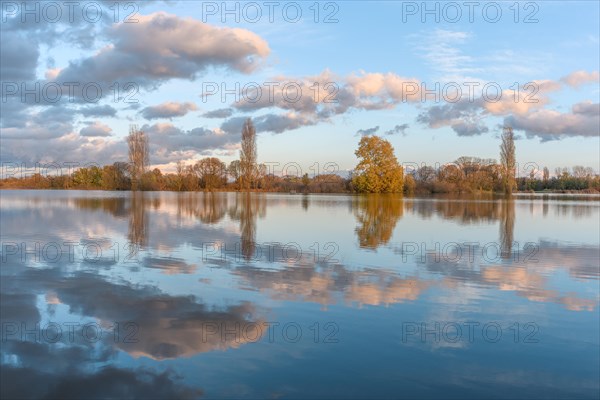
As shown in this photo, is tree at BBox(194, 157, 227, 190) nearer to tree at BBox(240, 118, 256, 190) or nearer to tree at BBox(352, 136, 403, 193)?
tree at BBox(240, 118, 256, 190)

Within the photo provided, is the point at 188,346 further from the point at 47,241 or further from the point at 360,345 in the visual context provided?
the point at 47,241

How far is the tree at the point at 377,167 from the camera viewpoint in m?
59.5

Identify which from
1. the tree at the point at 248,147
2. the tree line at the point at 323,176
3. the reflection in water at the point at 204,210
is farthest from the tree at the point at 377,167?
the reflection in water at the point at 204,210

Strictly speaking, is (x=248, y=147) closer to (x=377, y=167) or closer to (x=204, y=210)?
(x=377, y=167)

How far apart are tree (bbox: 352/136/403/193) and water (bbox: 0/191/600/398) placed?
48.4m

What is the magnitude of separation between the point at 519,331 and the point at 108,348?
4632 mm

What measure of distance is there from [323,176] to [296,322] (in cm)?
7193

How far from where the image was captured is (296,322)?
5.64 metres

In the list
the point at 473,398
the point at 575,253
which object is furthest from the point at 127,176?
the point at 473,398

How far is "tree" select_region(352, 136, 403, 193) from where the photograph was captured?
59500mm

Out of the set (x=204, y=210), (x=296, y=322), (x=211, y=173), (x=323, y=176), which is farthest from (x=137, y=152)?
(x=296, y=322)

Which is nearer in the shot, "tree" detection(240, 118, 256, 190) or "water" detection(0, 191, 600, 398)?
"water" detection(0, 191, 600, 398)

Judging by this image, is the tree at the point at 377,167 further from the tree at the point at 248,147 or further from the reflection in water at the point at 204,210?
the reflection in water at the point at 204,210

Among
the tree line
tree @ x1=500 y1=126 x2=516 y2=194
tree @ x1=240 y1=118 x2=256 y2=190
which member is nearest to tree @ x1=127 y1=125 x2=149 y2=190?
the tree line
